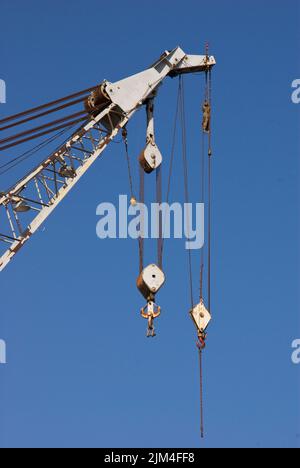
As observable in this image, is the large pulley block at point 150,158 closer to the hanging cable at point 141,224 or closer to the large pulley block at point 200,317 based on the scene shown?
the hanging cable at point 141,224

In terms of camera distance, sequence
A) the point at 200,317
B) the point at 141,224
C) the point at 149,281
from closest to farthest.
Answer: the point at 149,281, the point at 200,317, the point at 141,224

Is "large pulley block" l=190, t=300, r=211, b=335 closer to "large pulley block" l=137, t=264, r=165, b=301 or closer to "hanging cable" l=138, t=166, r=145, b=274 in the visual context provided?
"large pulley block" l=137, t=264, r=165, b=301

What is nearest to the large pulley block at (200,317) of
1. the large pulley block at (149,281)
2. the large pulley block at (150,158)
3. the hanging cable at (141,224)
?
the large pulley block at (149,281)

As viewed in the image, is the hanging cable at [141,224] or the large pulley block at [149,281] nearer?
the large pulley block at [149,281]

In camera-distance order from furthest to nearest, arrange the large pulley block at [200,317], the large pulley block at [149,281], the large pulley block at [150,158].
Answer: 1. the large pulley block at [150,158]
2. the large pulley block at [200,317]
3. the large pulley block at [149,281]

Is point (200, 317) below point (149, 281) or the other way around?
below

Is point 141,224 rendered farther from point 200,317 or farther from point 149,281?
point 200,317

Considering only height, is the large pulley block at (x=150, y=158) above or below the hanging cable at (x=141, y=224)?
above

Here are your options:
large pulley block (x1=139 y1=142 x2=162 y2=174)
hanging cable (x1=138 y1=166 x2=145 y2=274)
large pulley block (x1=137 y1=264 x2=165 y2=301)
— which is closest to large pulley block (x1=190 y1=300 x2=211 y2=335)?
large pulley block (x1=137 y1=264 x2=165 y2=301)

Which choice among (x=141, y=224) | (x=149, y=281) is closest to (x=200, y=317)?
(x=149, y=281)

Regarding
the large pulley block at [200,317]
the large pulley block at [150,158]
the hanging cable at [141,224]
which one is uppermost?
the large pulley block at [150,158]

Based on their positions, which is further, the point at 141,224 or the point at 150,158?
the point at 150,158

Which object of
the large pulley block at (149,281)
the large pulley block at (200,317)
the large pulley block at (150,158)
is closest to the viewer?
the large pulley block at (149,281)

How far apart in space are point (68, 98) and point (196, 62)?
7.10m
